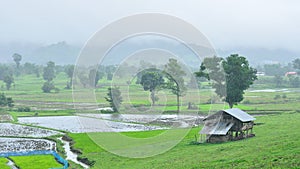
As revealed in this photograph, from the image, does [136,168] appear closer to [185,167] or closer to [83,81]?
[185,167]

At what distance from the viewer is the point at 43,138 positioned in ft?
168

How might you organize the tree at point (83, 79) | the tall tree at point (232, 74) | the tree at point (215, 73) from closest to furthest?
the tree at point (83, 79), the tree at point (215, 73), the tall tree at point (232, 74)

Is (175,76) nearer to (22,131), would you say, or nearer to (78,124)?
A: (78,124)

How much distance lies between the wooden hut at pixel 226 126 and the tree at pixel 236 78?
1902 centimetres

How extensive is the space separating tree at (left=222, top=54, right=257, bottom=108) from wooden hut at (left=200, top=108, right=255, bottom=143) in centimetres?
1902

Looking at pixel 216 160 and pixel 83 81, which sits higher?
pixel 83 81

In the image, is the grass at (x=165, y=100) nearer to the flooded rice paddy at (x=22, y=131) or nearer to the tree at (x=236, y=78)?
the tree at (x=236, y=78)

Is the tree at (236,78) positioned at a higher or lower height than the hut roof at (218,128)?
higher

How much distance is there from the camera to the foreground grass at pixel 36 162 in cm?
3312

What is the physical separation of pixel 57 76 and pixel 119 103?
143276 mm

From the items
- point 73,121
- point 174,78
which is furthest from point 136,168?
point 73,121

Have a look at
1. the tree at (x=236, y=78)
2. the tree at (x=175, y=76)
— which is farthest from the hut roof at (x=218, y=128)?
the tree at (x=236, y=78)

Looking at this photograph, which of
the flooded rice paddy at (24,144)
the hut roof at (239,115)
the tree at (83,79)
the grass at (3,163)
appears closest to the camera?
the tree at (83,79)

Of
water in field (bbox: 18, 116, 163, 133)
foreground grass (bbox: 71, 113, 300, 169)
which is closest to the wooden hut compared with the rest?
foreground grass (bbox: 71, 113, 300, 169)
